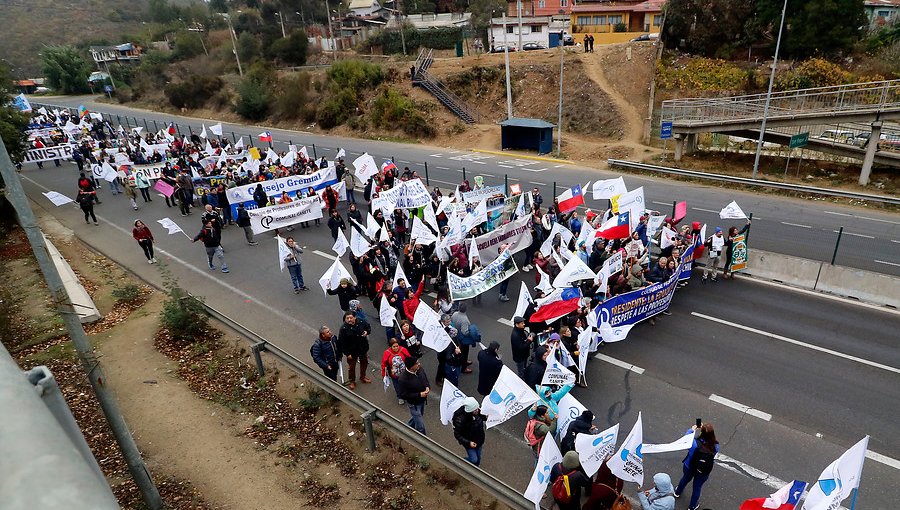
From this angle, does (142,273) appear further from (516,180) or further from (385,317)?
(516,180)

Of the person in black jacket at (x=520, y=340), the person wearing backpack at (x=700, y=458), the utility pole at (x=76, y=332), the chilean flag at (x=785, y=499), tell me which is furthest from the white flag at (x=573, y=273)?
the utility pole at (x=76, y=332)

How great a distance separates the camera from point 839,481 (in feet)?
17.4

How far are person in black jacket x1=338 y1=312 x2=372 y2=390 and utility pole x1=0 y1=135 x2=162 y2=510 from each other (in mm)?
3553

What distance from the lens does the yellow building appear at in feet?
169

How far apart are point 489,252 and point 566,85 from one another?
32377 mm

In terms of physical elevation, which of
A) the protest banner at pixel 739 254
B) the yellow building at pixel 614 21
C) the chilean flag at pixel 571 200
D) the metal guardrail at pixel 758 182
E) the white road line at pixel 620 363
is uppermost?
the yellow building at pixel 614 21

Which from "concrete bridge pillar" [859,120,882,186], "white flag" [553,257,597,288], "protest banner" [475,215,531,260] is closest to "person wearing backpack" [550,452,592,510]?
"white flag" [553,257,597,288]

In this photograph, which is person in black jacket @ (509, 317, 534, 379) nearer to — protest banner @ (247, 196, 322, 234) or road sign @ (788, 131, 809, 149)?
protest banner @ (247, 196, 322, 234)

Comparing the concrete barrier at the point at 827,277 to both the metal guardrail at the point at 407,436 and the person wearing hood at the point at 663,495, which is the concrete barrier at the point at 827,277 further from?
the metal guardrail at the point at 407,436

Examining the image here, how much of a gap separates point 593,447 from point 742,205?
62.0 ft

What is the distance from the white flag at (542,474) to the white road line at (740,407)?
4.60m

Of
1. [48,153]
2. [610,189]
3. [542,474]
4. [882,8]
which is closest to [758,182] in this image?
[610,189]

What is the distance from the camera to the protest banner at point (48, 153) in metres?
29.0

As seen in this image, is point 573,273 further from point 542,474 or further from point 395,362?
point 542,474
